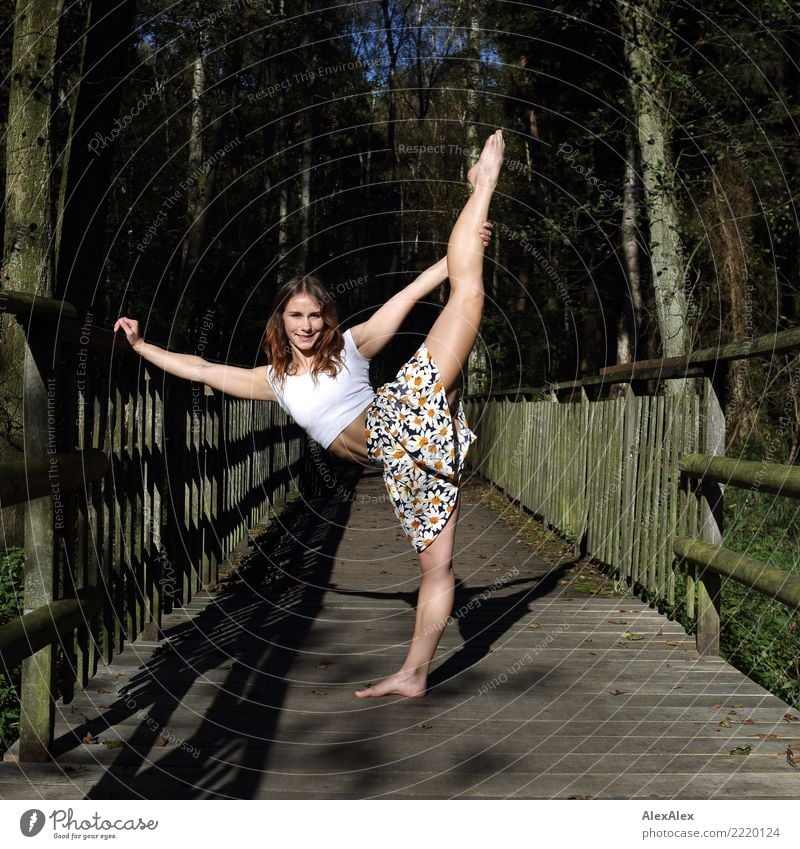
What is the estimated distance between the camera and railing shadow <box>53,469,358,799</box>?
3564mm

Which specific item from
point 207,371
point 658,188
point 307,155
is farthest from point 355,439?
point 307,155

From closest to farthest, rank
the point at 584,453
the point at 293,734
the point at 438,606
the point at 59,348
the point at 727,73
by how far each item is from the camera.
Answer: the point at 59,348 < the point at 293,734 < the point at 438,606 < the point at 584,453 < the point at 727,73

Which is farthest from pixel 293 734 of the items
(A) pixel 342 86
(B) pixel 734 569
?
(A) pixel 342 86

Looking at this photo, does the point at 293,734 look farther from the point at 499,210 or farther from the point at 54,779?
the point at 499,210

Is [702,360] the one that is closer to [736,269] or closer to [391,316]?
[391,316]

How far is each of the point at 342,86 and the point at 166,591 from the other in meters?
23.8

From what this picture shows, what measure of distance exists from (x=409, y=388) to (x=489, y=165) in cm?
98

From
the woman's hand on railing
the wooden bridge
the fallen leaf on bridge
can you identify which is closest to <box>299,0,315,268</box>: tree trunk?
the wooden bridge

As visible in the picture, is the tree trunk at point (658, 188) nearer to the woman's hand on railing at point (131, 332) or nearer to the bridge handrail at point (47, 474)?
the woman's hand on railing at point (131, 332)

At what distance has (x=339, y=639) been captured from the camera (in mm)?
5898

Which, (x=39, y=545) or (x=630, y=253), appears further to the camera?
(x=630, y=253)

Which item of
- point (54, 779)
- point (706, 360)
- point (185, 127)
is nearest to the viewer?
point (54, 779)

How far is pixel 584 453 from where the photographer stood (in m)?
9.75

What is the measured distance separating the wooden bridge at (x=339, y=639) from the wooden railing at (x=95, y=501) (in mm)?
16
